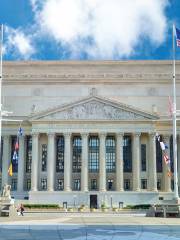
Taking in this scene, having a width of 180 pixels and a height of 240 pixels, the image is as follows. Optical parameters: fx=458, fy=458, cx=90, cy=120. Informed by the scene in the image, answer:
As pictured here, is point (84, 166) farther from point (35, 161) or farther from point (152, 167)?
point (152, 167)

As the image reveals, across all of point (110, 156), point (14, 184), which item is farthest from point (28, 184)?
point (110, 156)

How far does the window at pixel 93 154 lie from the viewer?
84312 mm

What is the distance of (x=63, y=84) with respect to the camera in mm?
96188

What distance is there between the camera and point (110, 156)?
84.8m

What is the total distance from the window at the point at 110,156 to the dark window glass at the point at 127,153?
2.05 m

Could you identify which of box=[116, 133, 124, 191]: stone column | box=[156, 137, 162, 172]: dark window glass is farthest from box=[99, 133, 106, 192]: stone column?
box=[156, 137, 162, 172]: dark window glass

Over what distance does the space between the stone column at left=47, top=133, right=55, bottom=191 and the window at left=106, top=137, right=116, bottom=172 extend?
10169 mm

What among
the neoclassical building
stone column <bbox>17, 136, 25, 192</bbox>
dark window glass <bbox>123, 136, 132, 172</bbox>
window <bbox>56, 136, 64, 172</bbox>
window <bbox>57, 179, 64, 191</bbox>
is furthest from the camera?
dark window glass <bbox>123, 136, 132, 172</bbox>

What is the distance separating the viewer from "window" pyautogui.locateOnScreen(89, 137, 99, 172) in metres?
84.3

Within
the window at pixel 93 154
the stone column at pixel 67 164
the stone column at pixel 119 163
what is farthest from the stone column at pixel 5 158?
the stone column at pixel 119 163

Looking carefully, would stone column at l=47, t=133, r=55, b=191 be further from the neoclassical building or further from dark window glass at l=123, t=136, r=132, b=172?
dark window glass at l=123, t=136, r=132, b=172

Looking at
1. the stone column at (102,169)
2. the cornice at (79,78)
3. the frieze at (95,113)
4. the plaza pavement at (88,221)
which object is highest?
the cornice at (79,78)

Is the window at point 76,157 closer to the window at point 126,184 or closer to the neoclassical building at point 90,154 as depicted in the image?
the neoclassical building at point 90,154

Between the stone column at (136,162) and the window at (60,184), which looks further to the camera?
the window at (60,184)
